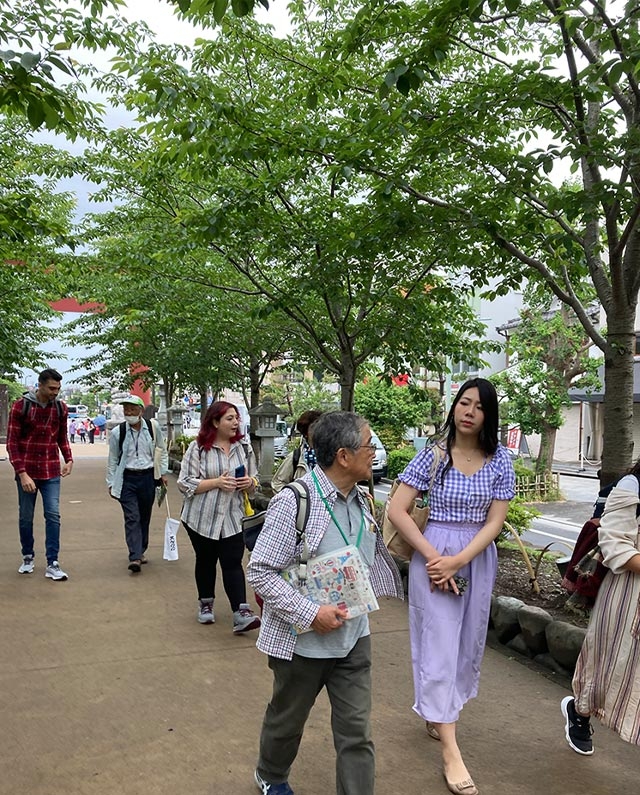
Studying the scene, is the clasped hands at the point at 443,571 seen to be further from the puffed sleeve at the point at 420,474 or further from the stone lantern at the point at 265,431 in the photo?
the stone lantern at the point at 265,431

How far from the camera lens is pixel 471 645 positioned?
3256mm

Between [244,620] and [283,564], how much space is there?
2.62m

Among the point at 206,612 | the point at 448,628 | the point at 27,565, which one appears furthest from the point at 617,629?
the point at 27,565

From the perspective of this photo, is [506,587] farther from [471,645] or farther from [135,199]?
[135,199]

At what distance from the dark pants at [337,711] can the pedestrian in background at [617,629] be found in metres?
1.06

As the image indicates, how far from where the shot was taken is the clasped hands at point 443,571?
3.05 m

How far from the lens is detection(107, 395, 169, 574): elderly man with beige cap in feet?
22.2

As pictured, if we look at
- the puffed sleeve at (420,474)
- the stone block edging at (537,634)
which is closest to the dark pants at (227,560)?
the stone block edging at (537,634)

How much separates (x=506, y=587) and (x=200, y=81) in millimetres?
4869

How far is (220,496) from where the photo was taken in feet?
16.5

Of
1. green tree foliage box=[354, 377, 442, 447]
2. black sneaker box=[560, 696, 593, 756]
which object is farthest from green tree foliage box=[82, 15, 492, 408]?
green tree foliage box=[354, 377, 442, 447]

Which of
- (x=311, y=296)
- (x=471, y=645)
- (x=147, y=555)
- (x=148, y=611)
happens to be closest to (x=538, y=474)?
(x=311, y=296)

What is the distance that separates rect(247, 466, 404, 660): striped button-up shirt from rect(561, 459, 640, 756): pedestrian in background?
117cm

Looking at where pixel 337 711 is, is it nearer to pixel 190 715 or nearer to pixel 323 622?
pixel 323 622
